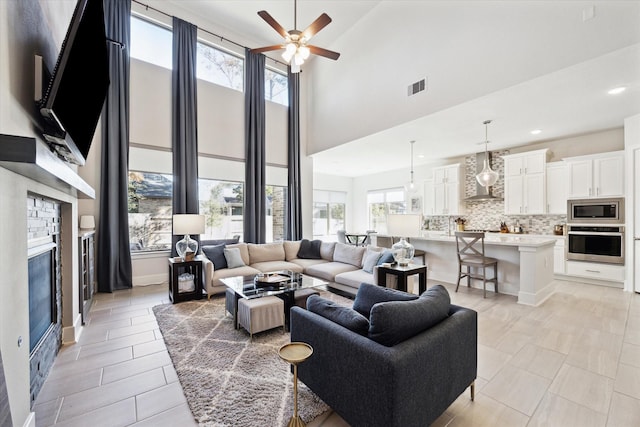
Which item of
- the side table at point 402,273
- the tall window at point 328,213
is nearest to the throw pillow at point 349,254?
the side table at point 402,273

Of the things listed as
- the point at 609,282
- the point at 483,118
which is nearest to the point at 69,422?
the point at 483,118

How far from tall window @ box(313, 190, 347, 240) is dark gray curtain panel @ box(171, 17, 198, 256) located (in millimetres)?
5454

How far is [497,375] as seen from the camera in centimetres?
216

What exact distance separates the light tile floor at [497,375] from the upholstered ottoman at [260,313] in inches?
29.1

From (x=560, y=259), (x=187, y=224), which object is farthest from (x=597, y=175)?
(x=187, y=224)

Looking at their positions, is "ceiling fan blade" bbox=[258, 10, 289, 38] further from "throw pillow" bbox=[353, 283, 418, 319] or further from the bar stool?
the bar stool

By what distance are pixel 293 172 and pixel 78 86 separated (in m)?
5.31

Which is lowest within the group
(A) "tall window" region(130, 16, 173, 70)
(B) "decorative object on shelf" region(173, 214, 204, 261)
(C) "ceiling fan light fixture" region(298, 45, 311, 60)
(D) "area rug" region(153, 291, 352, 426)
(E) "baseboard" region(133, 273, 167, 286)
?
(D) "area rug" region(153, 291, 352, 426)

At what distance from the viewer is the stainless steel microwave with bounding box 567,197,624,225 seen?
15.6 feet

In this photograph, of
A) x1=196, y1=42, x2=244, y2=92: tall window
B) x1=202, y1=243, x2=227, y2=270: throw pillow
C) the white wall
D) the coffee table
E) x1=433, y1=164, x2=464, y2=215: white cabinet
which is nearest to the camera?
the coffee table

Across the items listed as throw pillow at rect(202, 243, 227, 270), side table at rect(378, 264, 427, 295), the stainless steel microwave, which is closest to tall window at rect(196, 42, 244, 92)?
throw pillow at rect(202, 243, 227, 270)

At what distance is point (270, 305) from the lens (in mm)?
2787

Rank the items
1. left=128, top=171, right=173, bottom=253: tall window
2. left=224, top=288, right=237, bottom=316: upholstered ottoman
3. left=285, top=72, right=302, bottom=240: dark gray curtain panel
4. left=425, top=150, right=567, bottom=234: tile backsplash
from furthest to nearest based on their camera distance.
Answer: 1. left=285, top=72, right=302, bottom=240: dark gray curtain panel
2. left=425, top=150, right=567, bottom=234: tile backsplash
3. left=128, top=171, right=173, bottom=253: tall window
4. left=224, top=288, right=237, bottom=316: upholstered ottoman

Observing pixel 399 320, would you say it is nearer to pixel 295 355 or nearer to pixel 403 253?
pixel 295 355
